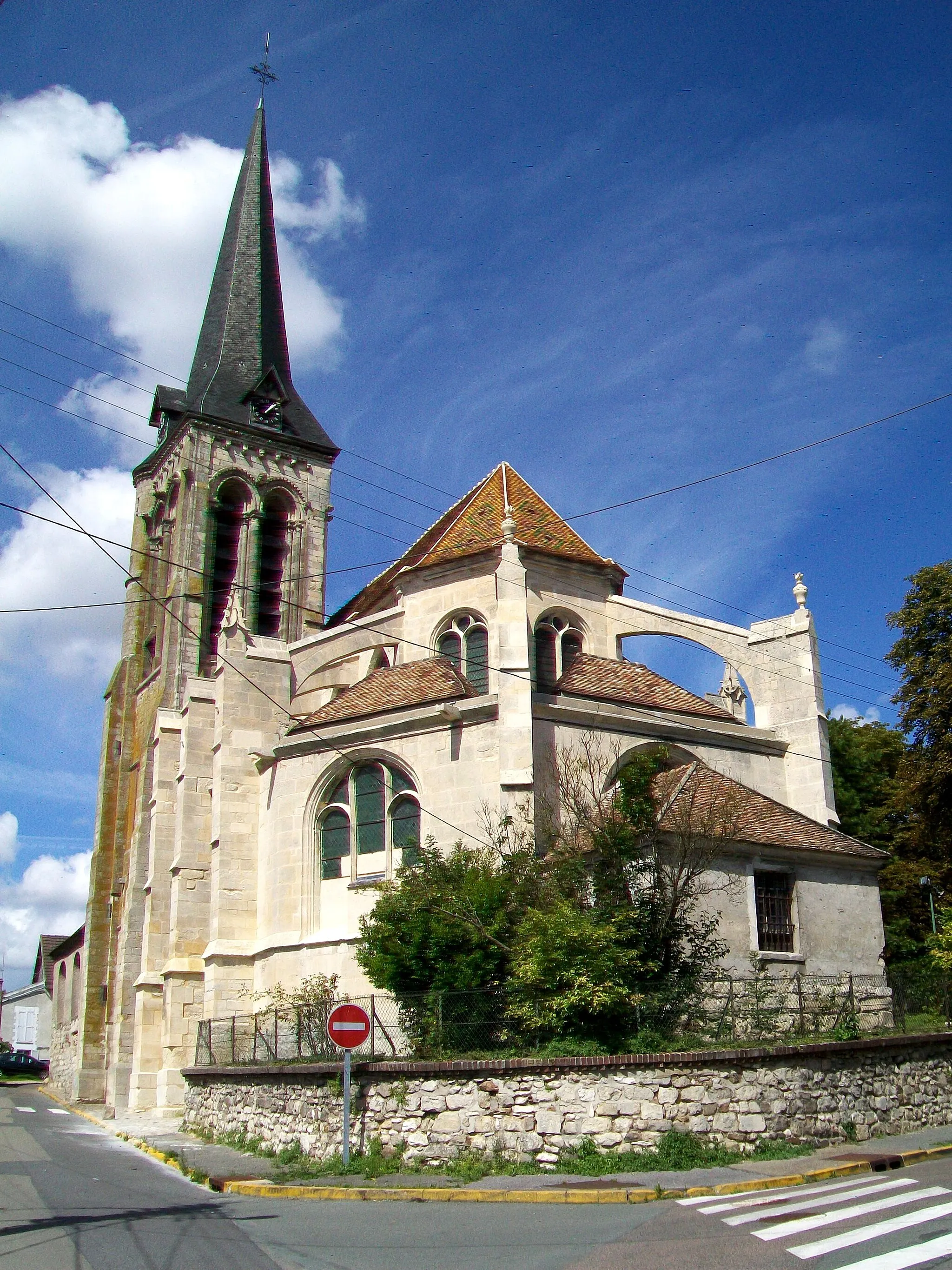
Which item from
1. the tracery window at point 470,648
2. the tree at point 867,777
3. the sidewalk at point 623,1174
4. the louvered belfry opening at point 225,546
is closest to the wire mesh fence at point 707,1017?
the sidewalk at point 623,1174

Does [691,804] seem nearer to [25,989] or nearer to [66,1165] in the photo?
[66,1165]

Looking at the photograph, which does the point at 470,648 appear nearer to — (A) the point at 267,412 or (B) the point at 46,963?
(A) the point at 267,412

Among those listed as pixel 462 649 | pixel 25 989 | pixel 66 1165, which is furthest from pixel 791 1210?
pixel 25 989

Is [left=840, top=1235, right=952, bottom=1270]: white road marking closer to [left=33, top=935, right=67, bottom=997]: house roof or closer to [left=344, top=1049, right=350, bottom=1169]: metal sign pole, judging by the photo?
[left=344, top=1049, right=350, bottom=1169]: metal sign pole

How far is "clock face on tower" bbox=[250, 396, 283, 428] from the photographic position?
133 feet

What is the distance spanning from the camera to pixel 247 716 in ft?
86.4

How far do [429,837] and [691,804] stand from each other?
15.0 feet

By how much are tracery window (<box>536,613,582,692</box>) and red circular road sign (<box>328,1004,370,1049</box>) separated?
1162 cm

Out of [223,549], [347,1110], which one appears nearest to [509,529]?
[347,1110]

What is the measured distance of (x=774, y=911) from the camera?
19.2m

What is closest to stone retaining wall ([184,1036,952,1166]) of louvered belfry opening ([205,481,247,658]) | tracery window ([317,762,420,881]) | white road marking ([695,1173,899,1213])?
white road marking ([695,1173,899,1213])

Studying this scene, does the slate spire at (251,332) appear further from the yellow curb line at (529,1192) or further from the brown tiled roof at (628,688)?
the yellow curb line at (529,1192)

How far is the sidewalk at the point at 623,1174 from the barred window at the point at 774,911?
12.1 ft

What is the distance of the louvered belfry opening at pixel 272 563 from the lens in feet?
126
